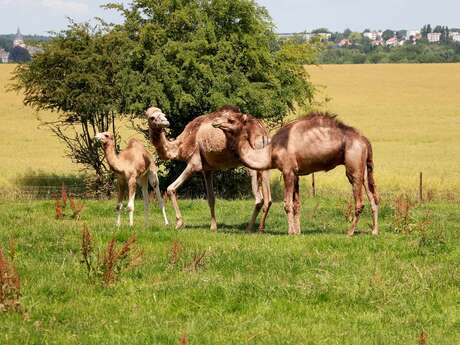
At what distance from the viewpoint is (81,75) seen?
30922mm

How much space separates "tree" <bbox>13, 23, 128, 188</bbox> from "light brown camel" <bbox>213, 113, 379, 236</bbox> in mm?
15145

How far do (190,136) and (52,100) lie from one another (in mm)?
15431

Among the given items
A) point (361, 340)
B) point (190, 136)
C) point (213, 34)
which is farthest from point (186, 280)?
point (213, 34)

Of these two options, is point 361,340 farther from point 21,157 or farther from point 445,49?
point 445,49

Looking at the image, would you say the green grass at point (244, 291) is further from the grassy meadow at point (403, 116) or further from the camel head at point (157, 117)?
the grassy meadow at point (403, 116)

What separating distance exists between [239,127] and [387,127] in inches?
1809

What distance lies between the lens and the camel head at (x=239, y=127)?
16375 millimetres

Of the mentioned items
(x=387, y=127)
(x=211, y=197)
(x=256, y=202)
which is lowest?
(x=387, y=127)

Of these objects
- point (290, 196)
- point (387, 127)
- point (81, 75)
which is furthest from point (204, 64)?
point (387, 127)

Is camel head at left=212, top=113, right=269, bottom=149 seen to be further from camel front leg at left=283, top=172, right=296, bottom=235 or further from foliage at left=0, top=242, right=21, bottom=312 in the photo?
foliage at left=0, top=242, right=21, bottom=312

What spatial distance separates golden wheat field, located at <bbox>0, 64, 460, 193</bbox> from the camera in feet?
125

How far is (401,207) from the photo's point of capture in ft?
57.7

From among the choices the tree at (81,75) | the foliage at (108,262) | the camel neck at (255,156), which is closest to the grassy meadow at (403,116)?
the tree at (81,75)

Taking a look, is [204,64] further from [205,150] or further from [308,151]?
[308,151]
